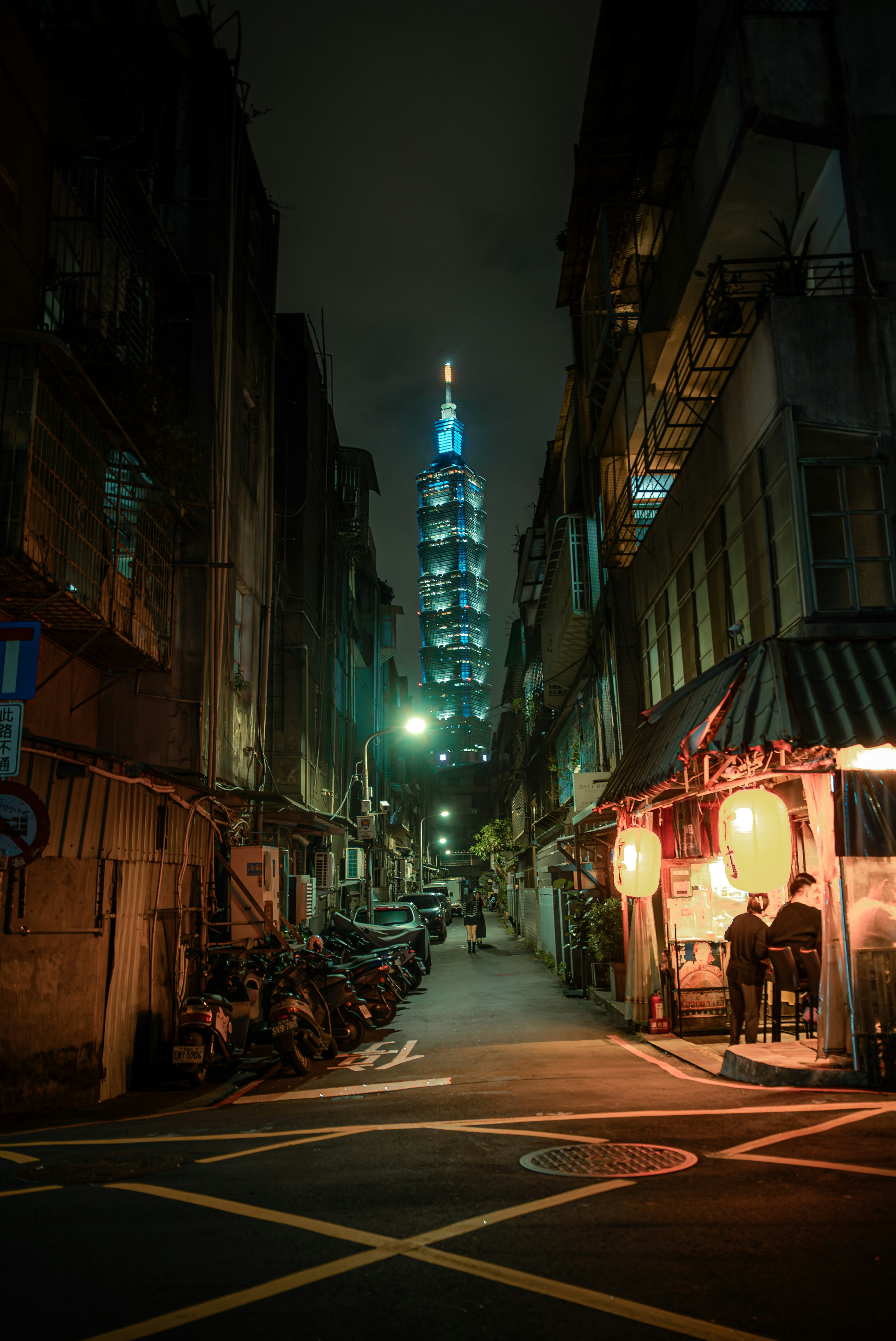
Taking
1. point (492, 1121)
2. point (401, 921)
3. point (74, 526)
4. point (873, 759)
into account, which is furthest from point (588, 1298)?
point (401, 921)

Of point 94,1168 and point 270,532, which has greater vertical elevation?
point 270,532

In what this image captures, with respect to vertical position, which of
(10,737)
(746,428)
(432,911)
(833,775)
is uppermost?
(746,428)

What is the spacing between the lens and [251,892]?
1587 cm

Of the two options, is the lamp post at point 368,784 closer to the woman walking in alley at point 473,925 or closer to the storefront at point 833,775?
the woman walking in alley at point 473,925

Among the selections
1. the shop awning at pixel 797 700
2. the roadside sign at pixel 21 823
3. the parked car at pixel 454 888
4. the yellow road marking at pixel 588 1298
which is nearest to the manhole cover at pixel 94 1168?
the roadside sign at pixel 21 823

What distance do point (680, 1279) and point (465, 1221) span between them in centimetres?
134

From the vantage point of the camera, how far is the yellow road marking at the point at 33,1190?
226 inches

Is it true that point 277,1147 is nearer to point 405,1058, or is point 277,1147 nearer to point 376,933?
point 405,1058

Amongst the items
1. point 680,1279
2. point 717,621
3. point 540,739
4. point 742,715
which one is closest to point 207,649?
point 717,621

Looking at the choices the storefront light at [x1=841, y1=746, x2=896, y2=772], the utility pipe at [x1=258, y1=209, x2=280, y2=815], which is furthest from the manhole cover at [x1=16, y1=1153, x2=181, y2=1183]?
the utility pipe at [x1=258, y1=209, x2=280, y2=815]

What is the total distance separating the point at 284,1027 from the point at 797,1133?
6720 mm

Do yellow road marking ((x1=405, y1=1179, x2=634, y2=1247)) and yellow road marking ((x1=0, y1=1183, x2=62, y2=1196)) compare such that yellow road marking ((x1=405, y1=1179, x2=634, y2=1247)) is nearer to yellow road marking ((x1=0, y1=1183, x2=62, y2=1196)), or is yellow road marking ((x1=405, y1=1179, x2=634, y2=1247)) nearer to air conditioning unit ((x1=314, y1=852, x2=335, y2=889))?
yellow road marking ((x1=0, y1=1183, x2=62, y2=1196))

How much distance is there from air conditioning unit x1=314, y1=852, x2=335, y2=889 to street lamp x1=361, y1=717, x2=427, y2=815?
1.73 metres

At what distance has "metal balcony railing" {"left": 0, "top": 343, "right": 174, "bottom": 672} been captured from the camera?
9.90 m
